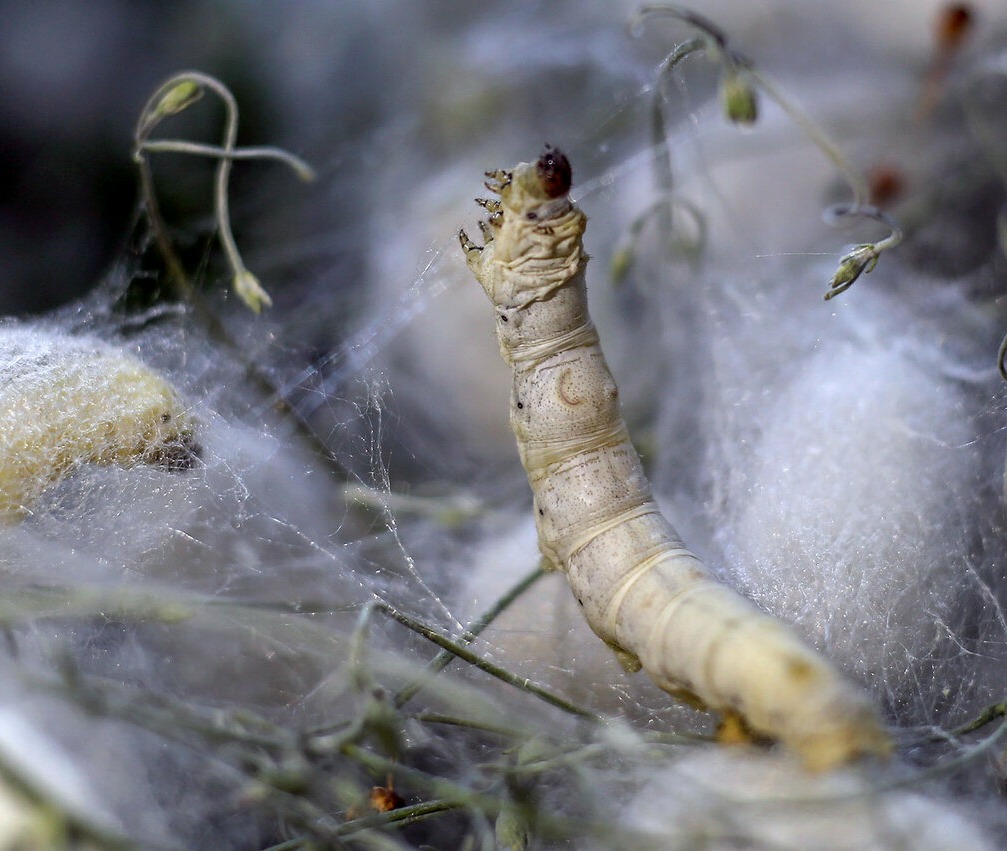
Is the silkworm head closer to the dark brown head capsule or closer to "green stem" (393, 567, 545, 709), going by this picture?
the dark brown head capsule

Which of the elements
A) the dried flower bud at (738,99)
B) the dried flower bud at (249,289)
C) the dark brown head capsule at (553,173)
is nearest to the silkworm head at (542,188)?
the dark brown head capsule at (553,173)

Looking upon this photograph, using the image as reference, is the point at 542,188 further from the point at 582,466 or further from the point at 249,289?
the point at 249,289

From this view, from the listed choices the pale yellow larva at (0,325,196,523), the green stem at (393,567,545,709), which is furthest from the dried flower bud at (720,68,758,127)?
the pale yellow larva at (0,325,196,523)

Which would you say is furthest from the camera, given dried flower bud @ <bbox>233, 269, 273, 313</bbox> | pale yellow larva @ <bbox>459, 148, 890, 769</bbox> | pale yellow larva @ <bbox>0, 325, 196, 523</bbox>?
dried flower bud @ <bbox>233, 269, 273, 313</bbox>

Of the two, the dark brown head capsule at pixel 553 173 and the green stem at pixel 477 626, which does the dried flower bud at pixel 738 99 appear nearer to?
the dark brown head capsule at pixel 553 173

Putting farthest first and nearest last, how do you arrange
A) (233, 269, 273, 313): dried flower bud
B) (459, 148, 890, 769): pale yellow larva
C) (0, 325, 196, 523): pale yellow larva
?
(233, 269, 273, 313): dried flower bud < (0, 325, 196, 523): pale yellow larva < (459, 148, 890, 769): pale yellow larva

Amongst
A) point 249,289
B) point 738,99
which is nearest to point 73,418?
point 249,289

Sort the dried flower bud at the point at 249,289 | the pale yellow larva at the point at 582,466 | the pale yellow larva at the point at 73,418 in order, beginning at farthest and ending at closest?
the dried flower bud at the point at 249,289 < the pale yellow larva at the point at 73,418 < the pale yellow larva at the point at 582,466
